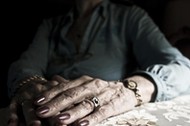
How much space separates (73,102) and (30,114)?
10 centimetres

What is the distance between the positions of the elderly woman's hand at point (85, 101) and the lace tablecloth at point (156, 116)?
2 cm

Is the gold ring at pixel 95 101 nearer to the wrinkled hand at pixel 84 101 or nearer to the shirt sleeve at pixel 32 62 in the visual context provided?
the wrinkled hand at pixel 84 101

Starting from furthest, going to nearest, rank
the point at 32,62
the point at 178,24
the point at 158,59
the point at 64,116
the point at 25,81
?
the point at 178,24
the point at 32,62
the point at 158,59
the point at 25,81
the point at 64,116

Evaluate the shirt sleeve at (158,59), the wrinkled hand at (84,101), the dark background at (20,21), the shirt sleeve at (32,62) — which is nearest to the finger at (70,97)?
the wrinkled hand at (84,101)

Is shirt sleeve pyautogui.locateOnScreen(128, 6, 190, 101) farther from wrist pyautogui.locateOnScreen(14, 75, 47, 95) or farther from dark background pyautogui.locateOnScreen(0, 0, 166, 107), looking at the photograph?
dark background pyautogui.locateOnScreen(0, 0, 166, 107)

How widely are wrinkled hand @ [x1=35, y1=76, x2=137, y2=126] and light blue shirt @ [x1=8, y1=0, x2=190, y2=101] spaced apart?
0.31 metres

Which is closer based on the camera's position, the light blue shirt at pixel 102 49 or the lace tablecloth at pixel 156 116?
the lace tablecloth at pixel 156 116

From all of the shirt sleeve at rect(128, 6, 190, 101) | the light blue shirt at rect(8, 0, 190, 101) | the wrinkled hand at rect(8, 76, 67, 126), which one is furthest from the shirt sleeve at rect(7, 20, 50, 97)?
the shirt sleeve at rect(128, 6, 190, 101)

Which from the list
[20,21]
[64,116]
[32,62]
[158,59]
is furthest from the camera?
[20,21]

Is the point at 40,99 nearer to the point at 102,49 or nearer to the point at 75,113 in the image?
the point at 75,113

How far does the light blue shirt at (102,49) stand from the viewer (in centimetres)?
113

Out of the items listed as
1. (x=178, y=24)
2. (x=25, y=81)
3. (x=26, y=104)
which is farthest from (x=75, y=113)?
(x=178, y=24)

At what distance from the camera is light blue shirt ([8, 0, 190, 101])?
1.13 metres

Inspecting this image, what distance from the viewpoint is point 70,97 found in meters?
0.70
